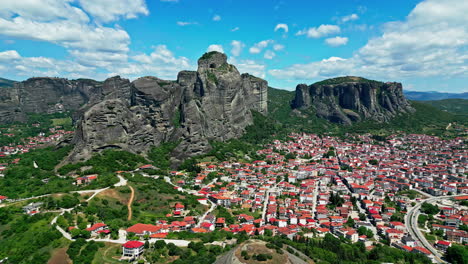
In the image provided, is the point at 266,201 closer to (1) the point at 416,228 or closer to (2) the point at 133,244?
(1) the point at 416,228

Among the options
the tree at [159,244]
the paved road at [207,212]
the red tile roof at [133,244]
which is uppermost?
the red tile roof at [133,244]

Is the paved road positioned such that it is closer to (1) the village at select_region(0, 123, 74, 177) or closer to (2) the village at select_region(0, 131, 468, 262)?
(2) the village at select_region(0, 131, 468, 262)

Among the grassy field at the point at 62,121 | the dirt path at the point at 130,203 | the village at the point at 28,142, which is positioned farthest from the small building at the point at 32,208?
the grassy field at the point at 62,121

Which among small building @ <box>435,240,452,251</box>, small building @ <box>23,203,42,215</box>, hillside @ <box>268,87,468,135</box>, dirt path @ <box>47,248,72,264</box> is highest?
hillside @ <box>268,87,468,135</box>

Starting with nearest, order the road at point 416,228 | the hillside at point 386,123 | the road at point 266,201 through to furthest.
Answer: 1. the road at point 416,228
2. the road at point 266,201
3. the hillside at point 386,123

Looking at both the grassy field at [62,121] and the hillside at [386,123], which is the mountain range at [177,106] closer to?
the hillside at [386,123]

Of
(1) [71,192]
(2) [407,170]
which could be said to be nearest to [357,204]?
(2) [407,170]

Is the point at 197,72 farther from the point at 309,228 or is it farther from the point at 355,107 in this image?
the point at 355,107

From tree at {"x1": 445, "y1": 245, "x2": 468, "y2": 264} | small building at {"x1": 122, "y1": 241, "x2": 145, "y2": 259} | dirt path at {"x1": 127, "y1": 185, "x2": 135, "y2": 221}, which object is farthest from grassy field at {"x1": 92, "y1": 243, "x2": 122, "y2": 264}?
tree at {"x1": 445, "y1": 245, "x2": 468, "y2": 264}
